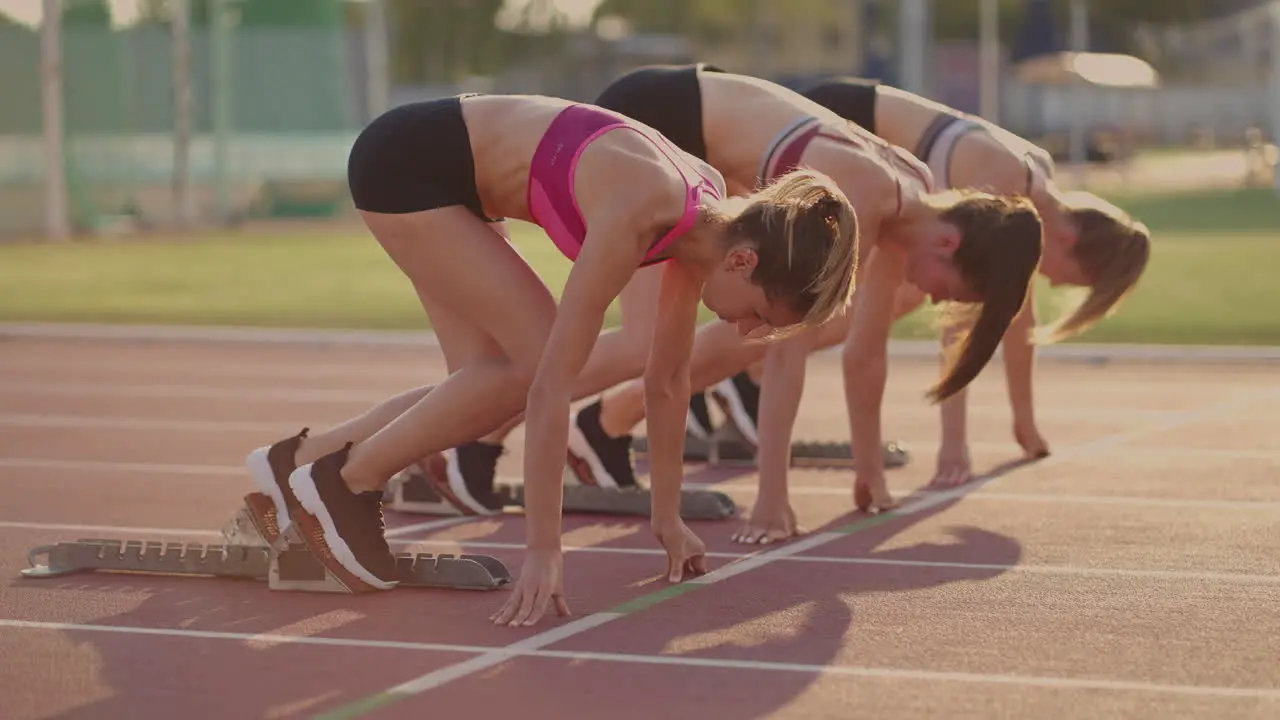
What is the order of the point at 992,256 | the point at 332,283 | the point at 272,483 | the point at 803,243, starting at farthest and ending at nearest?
1. the point at 332,283
2. the point at 992,256
3. the point at 272,483
4. the point at 803,243

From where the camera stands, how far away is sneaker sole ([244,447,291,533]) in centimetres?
593

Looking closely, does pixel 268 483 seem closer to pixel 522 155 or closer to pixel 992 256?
pixel 522 155

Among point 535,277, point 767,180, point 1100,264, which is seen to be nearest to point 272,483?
point 535,277

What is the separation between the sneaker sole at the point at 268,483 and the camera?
5930 mm

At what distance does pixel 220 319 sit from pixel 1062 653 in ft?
37.5

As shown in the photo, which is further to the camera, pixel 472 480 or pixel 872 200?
pixel 472 480

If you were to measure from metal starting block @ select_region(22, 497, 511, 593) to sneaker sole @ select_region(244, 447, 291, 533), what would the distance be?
0.06m

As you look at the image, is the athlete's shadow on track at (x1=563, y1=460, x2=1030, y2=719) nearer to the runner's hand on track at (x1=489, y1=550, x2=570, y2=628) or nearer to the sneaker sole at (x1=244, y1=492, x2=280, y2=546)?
the runner's hand on track at (x1=489, y1=550, x2=570, y2=628)

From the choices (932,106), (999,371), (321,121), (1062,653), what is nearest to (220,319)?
(999,371)

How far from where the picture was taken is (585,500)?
7258mm

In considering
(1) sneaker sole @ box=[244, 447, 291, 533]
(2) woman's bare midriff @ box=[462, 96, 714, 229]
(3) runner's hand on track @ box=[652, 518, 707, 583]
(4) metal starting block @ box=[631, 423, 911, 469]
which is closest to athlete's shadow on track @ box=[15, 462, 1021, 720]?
(3) runner's hand on track @ box=[652, 518, 707, 583]

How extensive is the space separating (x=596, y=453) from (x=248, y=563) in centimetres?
171

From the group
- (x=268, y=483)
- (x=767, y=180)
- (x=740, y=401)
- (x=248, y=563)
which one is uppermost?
(x=767, y=180)

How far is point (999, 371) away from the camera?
1185cm
